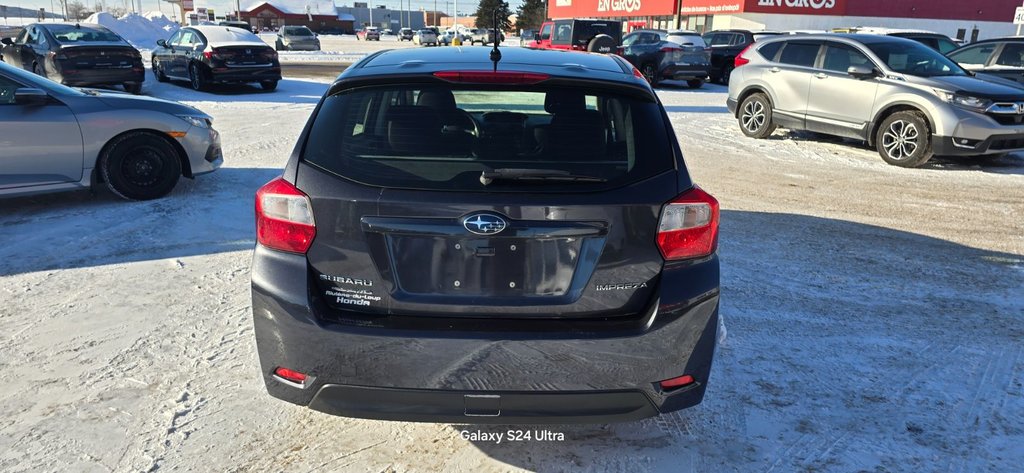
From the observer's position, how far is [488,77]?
2.79 m

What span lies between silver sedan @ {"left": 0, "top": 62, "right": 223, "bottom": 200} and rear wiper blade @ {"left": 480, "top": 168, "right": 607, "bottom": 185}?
17.6 ft

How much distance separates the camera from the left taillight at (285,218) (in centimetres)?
261

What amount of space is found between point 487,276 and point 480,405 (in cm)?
46

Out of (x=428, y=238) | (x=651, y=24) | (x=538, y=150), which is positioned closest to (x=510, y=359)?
(x=428, y=238)

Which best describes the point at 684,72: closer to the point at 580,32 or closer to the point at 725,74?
the point at 725,74

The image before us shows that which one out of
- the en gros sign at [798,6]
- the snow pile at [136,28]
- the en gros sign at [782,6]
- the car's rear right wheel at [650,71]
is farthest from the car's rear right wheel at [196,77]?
the en gros sign at [798,6]

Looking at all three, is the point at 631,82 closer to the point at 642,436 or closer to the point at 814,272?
the point at 642,436

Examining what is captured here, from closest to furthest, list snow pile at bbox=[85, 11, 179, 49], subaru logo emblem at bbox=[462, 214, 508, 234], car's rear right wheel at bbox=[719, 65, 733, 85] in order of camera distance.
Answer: subaru logo emblem at bbox=[462, 214, 508, 234]
car's rear right wheel at bbox=[719, 65, 733, 85]
snow pile at bbox=[85, 11, 179, 49]

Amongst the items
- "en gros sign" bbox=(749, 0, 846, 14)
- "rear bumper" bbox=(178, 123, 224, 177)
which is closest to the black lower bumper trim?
"rear bumper" bbox=(178, 123, 224, 177)

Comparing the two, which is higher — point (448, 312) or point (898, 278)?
point (448, 312)

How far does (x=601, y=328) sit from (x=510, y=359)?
13.5 inches

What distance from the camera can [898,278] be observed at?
517cm

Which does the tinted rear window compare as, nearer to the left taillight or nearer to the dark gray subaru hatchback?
the dark gray subaru hatchback

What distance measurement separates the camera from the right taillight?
260 centimetres
